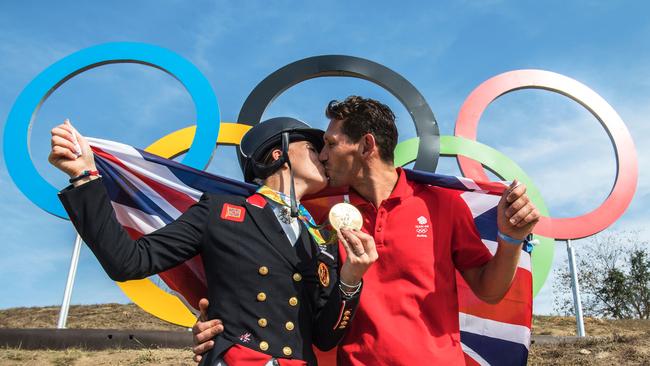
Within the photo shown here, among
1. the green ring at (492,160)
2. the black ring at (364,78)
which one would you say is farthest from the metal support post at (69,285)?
the green ring at (492,160)

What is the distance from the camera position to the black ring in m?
7.14

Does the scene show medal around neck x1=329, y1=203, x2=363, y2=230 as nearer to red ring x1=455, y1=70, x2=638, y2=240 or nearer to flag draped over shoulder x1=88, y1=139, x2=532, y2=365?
flag draped over shoulder x1=88, y1=139, x2=532, y2=365

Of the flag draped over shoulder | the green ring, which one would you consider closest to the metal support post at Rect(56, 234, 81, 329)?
the green ring

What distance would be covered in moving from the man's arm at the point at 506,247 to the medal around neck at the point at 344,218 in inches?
21.8

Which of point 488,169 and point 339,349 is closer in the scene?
point 339,349

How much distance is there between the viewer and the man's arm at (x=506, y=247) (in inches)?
86.3

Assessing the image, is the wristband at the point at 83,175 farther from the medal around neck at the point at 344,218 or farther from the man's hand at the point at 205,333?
the medal around neck at the point at 344,218

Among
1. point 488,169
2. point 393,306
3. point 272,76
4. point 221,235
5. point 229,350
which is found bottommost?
point 229,350

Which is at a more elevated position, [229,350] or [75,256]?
[75,256]

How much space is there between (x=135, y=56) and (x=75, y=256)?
2.60 m

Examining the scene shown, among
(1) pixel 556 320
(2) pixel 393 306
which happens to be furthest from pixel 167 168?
(1) pixel 556 320

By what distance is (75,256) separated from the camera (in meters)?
7.27

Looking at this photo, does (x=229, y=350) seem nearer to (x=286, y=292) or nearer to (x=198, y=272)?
(x=286, y=292)

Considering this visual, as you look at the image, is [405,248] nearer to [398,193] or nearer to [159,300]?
[398,193]
